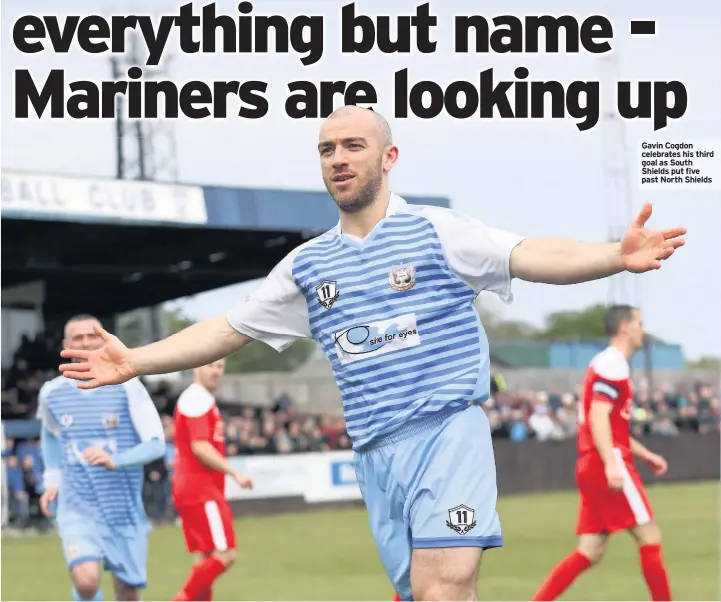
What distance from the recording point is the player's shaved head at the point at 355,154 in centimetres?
584

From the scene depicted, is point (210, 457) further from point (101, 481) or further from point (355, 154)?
point (355, 154)

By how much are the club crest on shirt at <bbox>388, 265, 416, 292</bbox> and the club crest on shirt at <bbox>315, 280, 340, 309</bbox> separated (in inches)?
10.2

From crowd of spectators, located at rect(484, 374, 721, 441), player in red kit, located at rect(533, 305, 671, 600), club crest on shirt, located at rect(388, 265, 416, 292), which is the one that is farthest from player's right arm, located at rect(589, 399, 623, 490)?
crowd of spectators, located at rect(484, 374, 721, 441)

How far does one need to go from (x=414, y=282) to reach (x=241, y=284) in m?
29.0

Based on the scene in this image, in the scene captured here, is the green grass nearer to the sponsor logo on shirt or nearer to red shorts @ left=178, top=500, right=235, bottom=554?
red shorts @ left=178, top=500, right=235, bottom=554

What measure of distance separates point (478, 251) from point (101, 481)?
4.66 m

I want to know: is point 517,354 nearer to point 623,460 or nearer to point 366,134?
point 623,460

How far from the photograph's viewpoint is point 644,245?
211 inches

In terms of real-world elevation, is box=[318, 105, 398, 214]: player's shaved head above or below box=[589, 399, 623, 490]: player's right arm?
above

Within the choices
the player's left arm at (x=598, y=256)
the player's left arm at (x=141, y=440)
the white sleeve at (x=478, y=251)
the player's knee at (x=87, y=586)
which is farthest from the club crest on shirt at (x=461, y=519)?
the player's knee at (x=87, y=586)

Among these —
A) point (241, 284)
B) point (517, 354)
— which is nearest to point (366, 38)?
point (241, 284)

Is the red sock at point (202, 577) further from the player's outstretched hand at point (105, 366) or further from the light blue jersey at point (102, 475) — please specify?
the player's outstretched hand at point (105, 366)

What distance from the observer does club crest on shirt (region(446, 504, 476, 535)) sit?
581 cm

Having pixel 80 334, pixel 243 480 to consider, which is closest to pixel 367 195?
pixel 80 334
